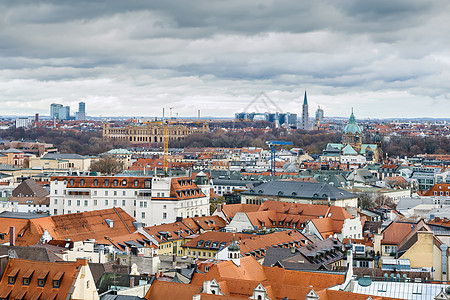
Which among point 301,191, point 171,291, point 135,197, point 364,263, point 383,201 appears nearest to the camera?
point 171,291

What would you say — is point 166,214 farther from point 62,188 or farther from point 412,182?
point 412,182

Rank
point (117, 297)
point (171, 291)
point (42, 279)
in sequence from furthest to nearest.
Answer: point (42, 279)
point (117, 297)
point (171, 291)

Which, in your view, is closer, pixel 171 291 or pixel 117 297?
pixel 171 291

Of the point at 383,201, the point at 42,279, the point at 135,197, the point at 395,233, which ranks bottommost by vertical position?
the point at 383,201

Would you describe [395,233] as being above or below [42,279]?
below

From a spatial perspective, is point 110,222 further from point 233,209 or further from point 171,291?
point 171,291

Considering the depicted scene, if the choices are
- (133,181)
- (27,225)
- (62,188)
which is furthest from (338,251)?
(62,188)

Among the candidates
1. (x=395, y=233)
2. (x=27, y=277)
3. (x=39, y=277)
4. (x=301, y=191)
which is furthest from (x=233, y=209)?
(x=27, y=277)
